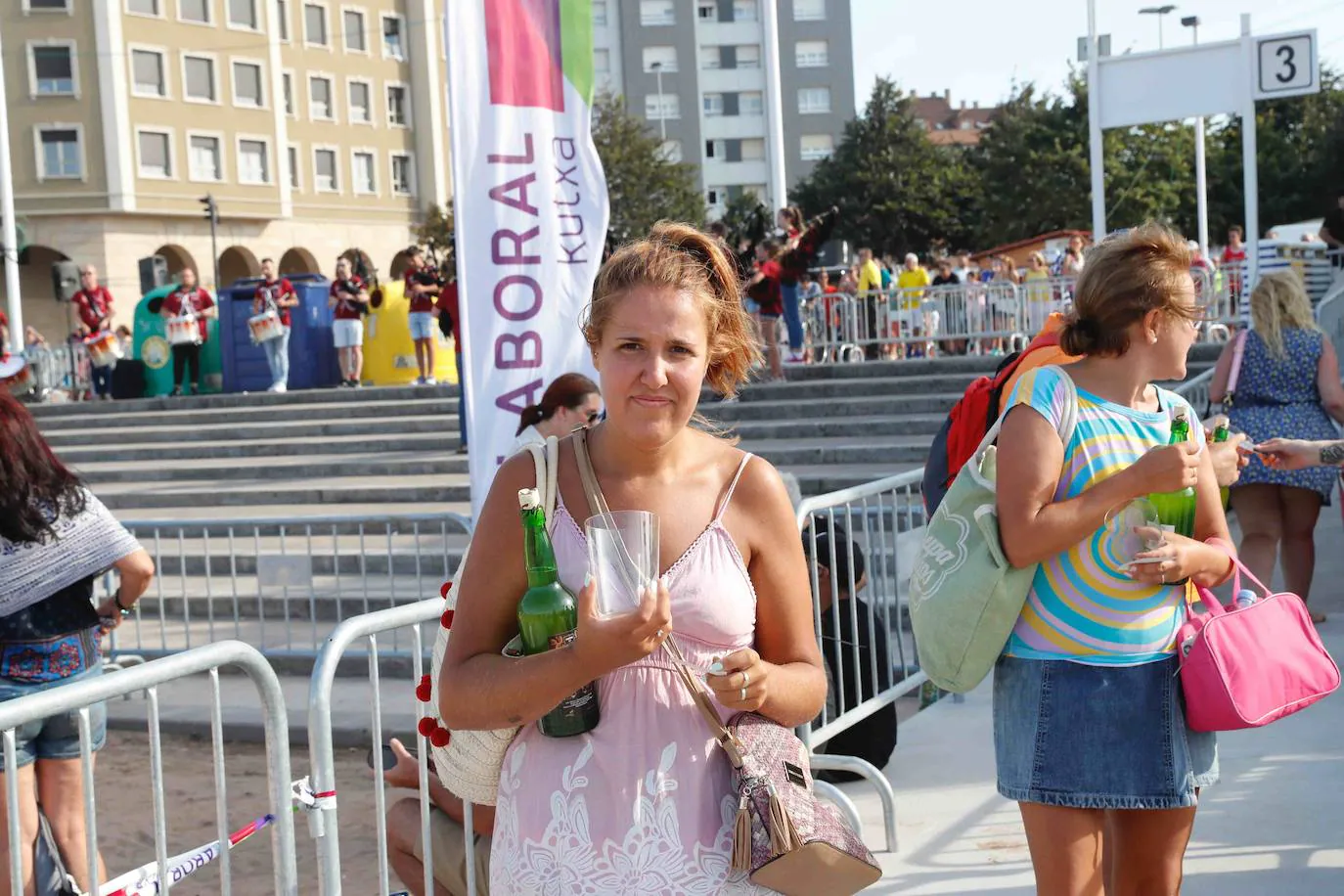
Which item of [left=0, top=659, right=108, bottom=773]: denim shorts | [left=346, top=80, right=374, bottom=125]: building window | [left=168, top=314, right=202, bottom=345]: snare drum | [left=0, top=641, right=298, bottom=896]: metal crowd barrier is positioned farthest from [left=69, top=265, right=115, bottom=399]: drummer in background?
[left=346, top=80, right=374, bottom=125]: building window

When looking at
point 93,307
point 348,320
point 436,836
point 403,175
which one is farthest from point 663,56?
point 436,836

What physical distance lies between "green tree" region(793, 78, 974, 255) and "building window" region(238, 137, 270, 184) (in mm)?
24139

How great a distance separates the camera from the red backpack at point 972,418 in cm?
393

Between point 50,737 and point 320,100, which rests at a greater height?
point 320,100

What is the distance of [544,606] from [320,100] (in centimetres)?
6348

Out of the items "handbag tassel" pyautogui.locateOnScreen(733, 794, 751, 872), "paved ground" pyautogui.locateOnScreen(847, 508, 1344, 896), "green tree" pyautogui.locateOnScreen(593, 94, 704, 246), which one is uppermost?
"green tree" pyautogui.locateOnScreen(593, 94, 704, 246)

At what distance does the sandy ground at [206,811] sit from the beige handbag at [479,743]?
341 cm

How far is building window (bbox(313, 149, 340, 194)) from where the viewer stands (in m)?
61.5

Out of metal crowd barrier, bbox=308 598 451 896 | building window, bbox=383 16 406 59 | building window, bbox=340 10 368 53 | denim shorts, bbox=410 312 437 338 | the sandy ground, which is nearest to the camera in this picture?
metal crowd barrier, bbox=308 598 451 896

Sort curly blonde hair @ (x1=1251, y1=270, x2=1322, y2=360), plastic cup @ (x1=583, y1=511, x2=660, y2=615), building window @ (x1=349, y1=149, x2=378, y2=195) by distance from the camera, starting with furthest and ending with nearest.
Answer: building window @ (x1=349, y1=149, x2=378, y2=195), curly blonde hair @ (x1=1251, y1=270, x2=1322, y2=360), plastic cup @ (x1=583, y1=511, x2=660, y2=615)

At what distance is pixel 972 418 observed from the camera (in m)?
3.95

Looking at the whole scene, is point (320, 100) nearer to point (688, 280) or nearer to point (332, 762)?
point (332, 762)

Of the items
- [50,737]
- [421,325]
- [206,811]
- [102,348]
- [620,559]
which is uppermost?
[421,325]

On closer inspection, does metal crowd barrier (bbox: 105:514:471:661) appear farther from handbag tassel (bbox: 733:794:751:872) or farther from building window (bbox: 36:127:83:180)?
building window (bbox: 36:127:83:180)
